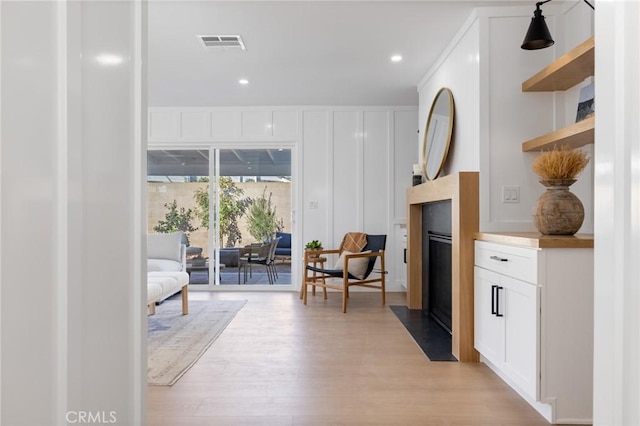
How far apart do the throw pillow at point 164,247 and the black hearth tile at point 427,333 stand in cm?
273

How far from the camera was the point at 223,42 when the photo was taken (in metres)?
3.51

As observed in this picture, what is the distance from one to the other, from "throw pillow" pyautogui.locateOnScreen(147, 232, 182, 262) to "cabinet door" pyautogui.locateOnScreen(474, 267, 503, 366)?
3734mm

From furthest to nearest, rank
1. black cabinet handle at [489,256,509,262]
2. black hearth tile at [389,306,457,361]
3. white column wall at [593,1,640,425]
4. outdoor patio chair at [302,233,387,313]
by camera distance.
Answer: outdoor patio chair at [302,233,387,313]
black hearth tile at [389,306,457,361]
black cabinet handle at [489,256,509,262]
white column wall at [593,1,640,425]

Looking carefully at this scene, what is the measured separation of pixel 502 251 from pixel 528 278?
1.04ft

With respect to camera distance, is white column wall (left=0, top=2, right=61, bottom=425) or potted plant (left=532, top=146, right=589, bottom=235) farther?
potted plant (left=532, top=146, right=589, bottom=235)

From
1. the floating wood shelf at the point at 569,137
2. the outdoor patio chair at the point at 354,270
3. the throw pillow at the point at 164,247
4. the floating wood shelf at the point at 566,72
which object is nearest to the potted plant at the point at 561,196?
the floating wood shelf at the point at 569,137

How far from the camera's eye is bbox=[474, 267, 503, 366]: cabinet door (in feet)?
8.13

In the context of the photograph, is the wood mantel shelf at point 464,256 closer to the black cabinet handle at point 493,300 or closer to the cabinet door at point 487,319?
the cabinet door at point 487,319

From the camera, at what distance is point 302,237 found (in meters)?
5.65

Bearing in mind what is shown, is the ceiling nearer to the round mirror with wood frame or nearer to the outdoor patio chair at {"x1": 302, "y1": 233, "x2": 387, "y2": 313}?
the round mirror with wood frame

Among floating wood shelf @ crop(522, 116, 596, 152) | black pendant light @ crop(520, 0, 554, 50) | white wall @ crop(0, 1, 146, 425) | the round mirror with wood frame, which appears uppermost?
black pendant light @ crop(520, 0, 554, 50)

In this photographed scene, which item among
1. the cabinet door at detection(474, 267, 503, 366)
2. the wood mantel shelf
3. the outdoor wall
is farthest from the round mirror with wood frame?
the outdoor wall

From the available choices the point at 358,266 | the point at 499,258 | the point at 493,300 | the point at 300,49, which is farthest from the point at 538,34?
the point at 358,266

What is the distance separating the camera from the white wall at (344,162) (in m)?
5.61
